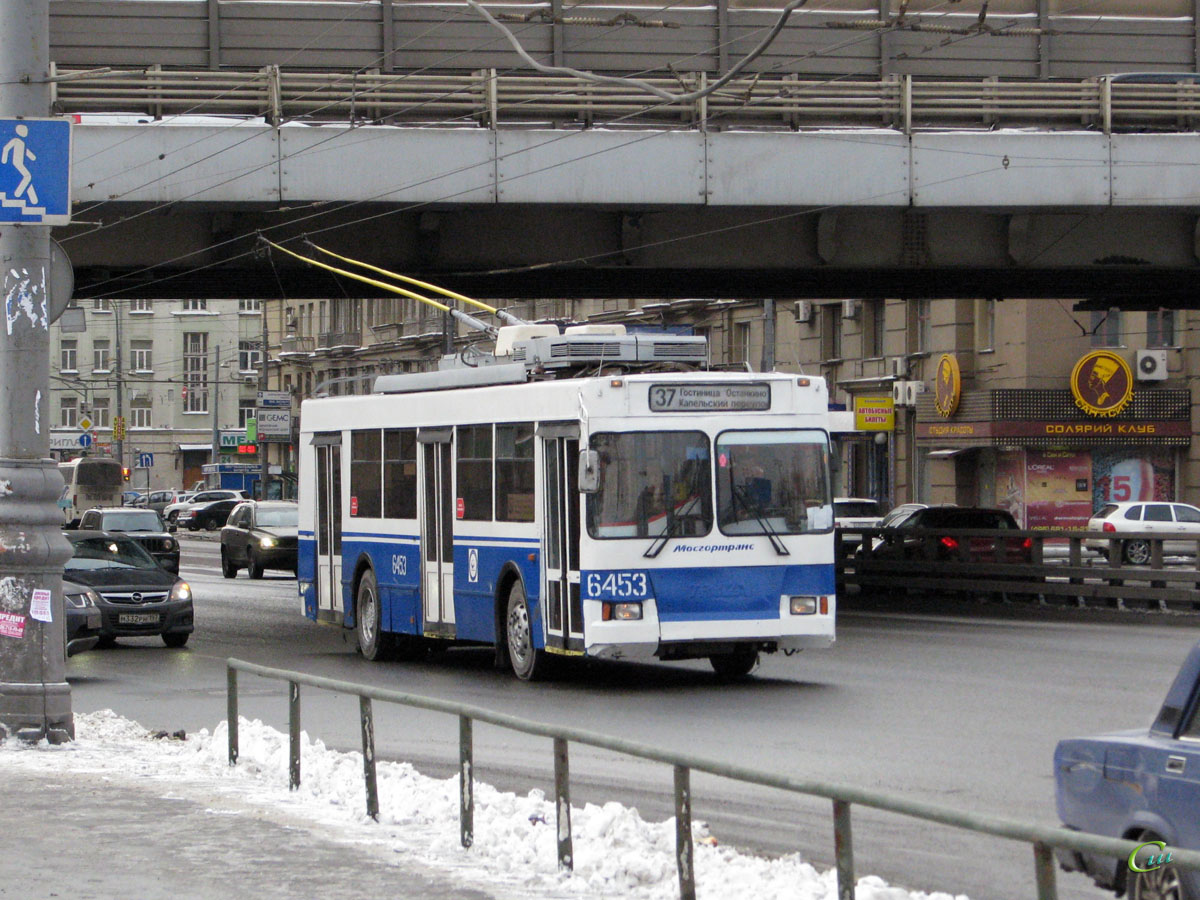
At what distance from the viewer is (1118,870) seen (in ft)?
17.7

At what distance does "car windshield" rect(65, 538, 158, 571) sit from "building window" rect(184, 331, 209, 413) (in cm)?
8217

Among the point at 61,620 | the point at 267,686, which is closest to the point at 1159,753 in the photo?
the point at 267,686

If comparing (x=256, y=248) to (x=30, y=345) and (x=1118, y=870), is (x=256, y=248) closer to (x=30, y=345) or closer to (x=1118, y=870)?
(x=30, y=345)

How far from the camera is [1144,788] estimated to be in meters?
6.06

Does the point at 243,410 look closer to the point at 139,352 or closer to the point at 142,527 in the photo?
the point at 139,352

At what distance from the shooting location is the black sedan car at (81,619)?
17781 millimetres

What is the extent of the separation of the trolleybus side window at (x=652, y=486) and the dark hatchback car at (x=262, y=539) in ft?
81.0

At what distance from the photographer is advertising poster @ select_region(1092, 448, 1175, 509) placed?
45.7 meters

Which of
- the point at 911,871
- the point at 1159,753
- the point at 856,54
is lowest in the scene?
the point at 911,871

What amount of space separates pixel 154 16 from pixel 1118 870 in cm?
2293

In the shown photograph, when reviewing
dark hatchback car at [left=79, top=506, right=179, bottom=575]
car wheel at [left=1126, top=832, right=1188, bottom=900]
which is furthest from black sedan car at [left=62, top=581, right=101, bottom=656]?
dark hatchback car at [left=79, top=506, right=179, bottom=575]

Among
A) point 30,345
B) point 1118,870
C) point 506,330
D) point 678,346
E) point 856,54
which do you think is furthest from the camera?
point 856,54

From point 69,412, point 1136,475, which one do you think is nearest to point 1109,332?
point 1136,475

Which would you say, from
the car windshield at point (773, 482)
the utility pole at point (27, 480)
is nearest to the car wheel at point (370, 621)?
the car windshield at point (773, 482)
